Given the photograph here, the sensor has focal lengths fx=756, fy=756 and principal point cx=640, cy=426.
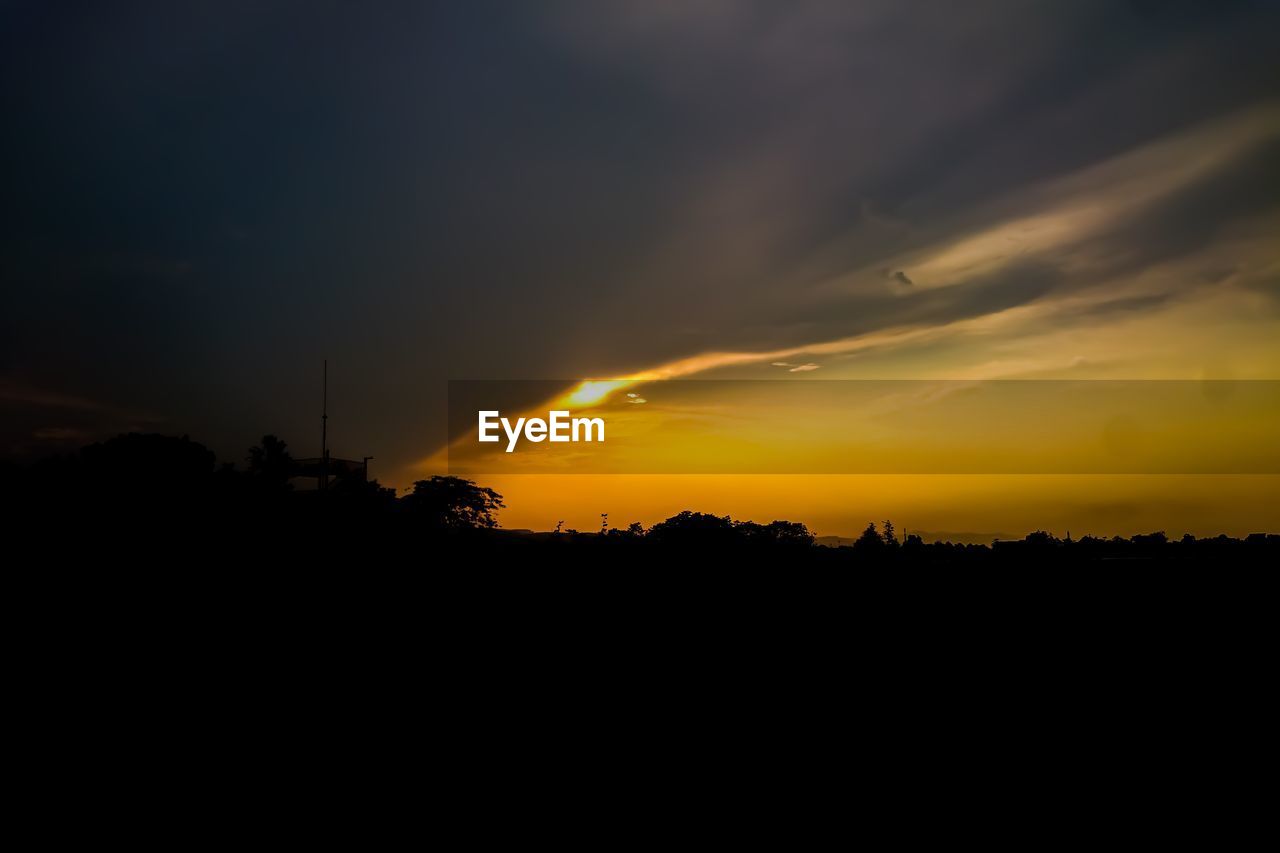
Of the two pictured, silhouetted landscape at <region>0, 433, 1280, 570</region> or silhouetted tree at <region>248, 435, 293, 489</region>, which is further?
silhouetted tree at <region>248, 435, 293, 489</region>

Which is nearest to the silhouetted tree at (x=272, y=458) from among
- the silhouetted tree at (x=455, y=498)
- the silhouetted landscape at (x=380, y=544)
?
the silhouetted tree at (x=455, y=498)

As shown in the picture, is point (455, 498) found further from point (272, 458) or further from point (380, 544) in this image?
point (380, 544)

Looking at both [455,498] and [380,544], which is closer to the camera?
[380,544]

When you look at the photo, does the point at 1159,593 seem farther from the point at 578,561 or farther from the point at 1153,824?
the point at 578,561

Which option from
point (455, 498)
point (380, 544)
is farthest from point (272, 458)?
point (380, 544)

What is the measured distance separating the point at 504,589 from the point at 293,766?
4.58 m

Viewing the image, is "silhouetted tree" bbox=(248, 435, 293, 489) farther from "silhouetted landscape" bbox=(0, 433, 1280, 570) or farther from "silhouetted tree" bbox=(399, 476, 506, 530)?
"silhouetted landscape" bbox=(0, 433, 1280, 570)

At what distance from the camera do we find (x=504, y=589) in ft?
43.9

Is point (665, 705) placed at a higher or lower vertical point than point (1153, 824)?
higher

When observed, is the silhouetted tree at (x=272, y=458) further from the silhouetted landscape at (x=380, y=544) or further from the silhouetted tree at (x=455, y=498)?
the silhouetted landscape at (x=380, y=544)

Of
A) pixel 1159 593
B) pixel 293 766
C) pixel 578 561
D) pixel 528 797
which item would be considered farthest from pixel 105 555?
pixel 1159 593

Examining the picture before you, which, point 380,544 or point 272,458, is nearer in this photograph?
point 380,544

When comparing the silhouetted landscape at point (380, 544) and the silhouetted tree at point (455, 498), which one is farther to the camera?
the silhouetted tree at point (455, 498)

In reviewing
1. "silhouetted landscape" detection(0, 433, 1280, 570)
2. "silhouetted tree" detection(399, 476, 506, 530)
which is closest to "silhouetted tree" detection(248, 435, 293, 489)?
"silhouetted tree" detection(399, 476, 506, 530)
